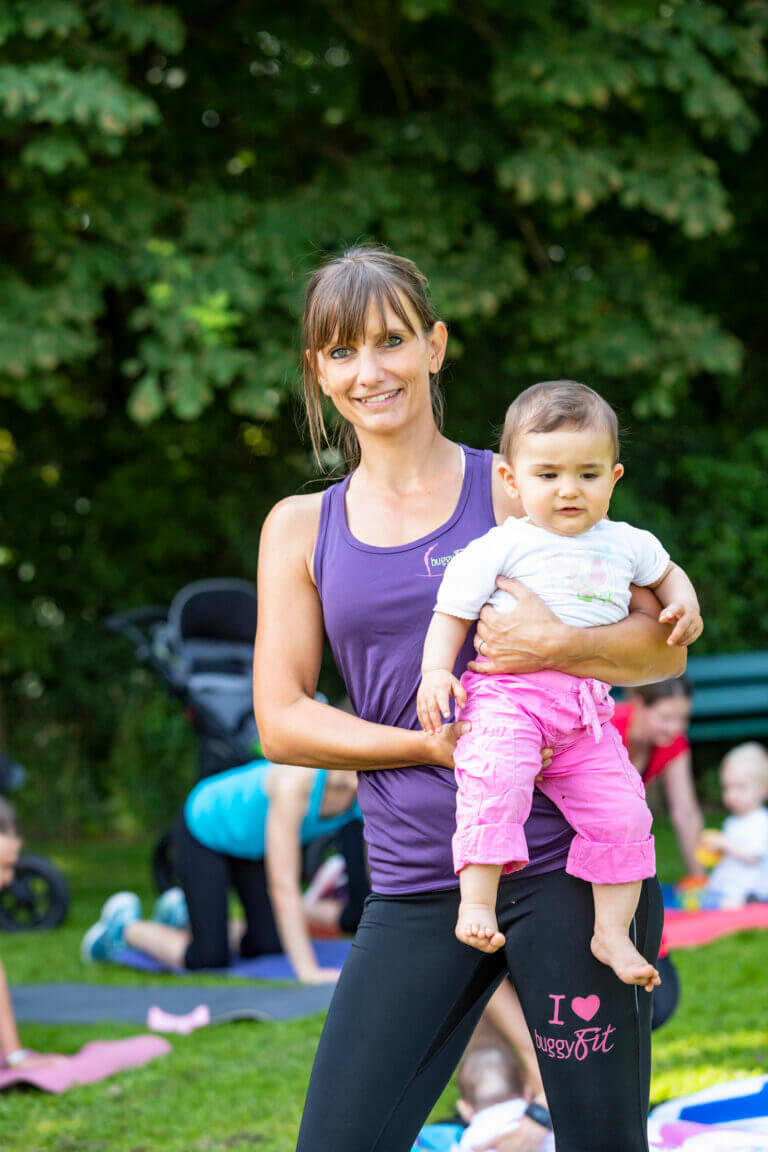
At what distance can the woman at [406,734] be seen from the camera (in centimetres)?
198

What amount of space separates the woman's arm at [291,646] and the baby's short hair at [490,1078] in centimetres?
145

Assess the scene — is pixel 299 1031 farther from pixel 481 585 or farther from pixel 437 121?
pixel 437 121

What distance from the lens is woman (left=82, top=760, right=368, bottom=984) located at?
221 inches

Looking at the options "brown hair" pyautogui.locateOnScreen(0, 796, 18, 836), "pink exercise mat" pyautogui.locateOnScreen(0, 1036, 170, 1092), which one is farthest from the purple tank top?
"brown hair" pyautogui.locateOnScreen(0, 796, 18, 836)

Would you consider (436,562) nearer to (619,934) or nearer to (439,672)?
(439,672)

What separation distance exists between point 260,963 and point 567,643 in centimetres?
437

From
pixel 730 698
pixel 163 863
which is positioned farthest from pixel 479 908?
pixel 730 698

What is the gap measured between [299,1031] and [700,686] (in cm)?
571

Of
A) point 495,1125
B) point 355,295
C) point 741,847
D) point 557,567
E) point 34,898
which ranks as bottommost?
point 34,898

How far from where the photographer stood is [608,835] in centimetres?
200

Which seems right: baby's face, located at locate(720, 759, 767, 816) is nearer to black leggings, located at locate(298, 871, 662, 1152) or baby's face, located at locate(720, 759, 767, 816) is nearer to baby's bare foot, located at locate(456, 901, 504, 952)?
black leggings, located at locate(298, 871, 662, 1152)

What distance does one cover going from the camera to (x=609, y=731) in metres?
2.11

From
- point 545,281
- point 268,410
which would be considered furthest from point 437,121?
point 268,410

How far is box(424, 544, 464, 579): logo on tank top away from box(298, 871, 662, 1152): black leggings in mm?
496
